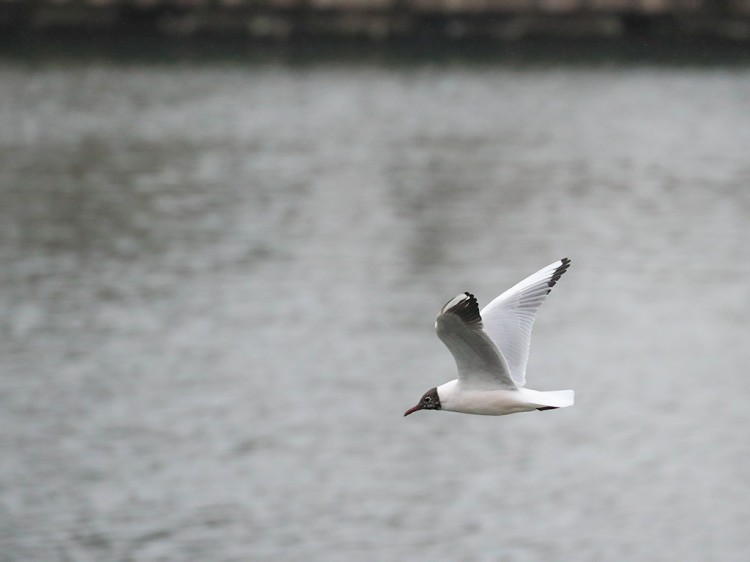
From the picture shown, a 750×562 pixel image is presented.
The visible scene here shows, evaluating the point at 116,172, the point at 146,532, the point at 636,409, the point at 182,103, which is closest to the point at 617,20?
the point at 182,103

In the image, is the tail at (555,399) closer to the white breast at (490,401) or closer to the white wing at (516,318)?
the white breast at (490,401)

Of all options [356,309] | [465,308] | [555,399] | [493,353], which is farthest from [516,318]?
[356,309]

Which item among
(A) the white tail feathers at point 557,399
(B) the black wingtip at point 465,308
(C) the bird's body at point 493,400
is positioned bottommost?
(A) the white tail feathers at point 557,399

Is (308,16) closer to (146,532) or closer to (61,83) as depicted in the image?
(61,83)

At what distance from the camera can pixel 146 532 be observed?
17.2 m

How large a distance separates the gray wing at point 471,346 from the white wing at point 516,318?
1.28 ft

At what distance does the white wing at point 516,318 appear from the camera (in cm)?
882

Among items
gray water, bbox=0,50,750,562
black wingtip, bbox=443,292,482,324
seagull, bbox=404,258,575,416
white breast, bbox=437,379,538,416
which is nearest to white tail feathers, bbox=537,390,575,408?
seagull, bbox=404,258,575,416

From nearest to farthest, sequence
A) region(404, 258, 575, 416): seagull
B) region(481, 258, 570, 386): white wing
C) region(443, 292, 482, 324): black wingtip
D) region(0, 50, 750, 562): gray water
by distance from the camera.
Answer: region(443, 292, 482, 324): black wingtip, region(404, 258, 575, 416): seagull, region(481, 258, 570, 386): white wing, region(0, 50, 750, 562): gray water

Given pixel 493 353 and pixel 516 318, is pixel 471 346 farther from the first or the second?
pixel 516 318

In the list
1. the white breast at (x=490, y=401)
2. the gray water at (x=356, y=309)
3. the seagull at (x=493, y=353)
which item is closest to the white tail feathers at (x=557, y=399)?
the seagull at (x=493, y=353)

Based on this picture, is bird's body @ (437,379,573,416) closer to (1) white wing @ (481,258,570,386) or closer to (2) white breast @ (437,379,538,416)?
(2) white breast @ (437,379,538,416)

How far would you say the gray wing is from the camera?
758 cm

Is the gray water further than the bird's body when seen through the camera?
Yes
